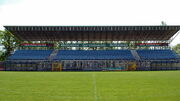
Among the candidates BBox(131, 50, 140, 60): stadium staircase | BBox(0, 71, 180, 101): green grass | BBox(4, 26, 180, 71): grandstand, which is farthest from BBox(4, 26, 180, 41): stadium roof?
BBox(0, 71, 180, 101): green grass

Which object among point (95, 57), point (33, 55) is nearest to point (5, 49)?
point (33, 55)

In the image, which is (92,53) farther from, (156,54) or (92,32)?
(156,54)

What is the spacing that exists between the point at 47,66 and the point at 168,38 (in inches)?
1344

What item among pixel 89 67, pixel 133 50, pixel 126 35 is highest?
pixel 126 35

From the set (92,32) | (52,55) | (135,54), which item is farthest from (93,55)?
(135,54)

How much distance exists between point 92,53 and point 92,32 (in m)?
7.33

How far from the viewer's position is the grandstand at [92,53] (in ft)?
185

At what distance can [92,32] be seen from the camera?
58.3m

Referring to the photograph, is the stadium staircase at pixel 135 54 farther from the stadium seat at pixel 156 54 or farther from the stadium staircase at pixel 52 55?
the stadium staircase at pixel 52 55

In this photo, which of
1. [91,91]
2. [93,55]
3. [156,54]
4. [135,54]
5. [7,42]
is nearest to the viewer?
[91,91]

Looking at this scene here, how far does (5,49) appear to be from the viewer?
8175 cm

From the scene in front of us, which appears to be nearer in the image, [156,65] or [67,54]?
[156,65]

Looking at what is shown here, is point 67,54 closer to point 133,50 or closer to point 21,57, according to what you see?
point 21,57

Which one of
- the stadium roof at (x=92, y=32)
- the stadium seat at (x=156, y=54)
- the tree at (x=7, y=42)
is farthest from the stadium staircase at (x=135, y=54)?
the tree at (x=7, y=42)
